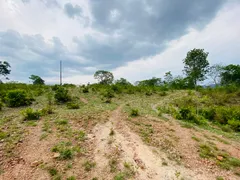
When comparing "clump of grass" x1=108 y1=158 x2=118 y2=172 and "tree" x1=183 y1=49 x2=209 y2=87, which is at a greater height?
"tree" x1=183 y1=49 x2=209 y2=87

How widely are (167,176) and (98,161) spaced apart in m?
1.75

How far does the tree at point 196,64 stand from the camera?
29.4 metres

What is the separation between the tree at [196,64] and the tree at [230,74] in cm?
787

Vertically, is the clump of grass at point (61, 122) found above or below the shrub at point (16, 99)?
below

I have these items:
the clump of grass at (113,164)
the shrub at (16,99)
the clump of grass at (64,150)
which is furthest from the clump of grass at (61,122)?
the shrub at (16,99)

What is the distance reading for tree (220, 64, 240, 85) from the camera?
3362 cm

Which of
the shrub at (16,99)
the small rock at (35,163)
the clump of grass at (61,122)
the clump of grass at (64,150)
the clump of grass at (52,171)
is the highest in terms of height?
the shrub at (16,99)

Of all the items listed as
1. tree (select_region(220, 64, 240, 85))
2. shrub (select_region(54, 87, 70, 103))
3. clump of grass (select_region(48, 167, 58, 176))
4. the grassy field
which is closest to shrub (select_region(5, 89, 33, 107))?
shrub (select_region(54, 87, 70, 103))

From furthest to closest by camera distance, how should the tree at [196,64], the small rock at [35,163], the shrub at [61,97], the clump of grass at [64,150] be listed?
1. the tree at [196,64]
2. the shrub at [61,97]
3. the clump of grass at [64,150]
4. the small rock at [35,163]

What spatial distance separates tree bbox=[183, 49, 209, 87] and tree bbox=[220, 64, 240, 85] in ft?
25.8

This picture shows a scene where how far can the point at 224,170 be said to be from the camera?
3555mm

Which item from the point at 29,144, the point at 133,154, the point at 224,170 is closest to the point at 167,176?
the point at 133,154

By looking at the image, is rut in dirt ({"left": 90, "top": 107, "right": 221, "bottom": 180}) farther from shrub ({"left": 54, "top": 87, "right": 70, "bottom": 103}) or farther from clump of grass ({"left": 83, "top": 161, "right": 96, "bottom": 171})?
shrub ({"left": 54, "top": 87, "right": 70, "bottom": 103})

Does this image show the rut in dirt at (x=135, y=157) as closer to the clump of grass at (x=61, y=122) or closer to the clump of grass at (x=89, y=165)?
the clump of grass at (x=89, y=165)
